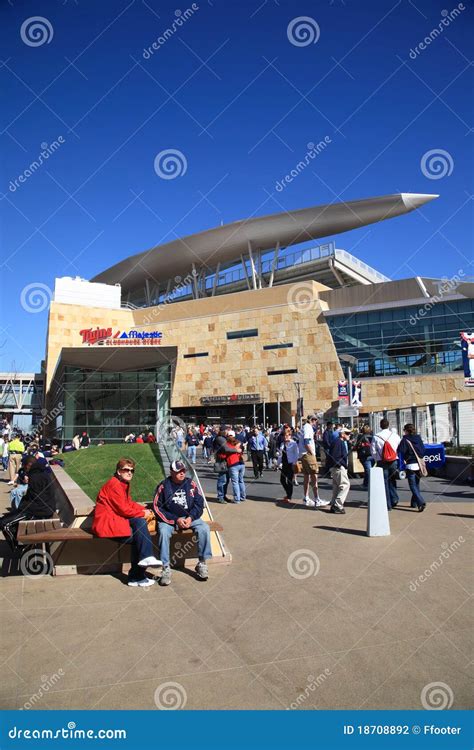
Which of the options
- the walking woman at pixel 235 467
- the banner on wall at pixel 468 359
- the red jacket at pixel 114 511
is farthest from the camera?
the banner on wall at pixel 468 359

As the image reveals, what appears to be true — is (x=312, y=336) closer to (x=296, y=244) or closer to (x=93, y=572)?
(x=296, y=244)

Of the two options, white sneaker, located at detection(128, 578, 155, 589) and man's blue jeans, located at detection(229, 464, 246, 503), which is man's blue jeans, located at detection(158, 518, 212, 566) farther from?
man's blue jeans, located at detection(229, 464, 246, 503)

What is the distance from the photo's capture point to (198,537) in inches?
239

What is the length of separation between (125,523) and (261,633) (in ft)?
6.99

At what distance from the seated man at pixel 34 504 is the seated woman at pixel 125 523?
1264mm

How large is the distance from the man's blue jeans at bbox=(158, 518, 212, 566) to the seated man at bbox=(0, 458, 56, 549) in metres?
1.89

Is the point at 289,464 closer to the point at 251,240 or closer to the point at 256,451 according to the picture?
the point at 256,451

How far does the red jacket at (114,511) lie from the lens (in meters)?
5.75

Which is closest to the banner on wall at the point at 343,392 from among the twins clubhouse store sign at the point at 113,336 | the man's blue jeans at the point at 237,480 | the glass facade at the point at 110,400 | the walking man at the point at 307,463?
the man's blue jeans at the point at 237,480

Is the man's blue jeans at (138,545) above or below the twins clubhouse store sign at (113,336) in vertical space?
below

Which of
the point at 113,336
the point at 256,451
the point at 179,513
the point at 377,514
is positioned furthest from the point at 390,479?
the point at 113,336

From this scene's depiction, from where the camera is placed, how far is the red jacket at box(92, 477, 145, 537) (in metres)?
5.75

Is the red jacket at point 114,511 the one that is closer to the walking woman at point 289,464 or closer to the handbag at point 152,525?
the handbag at point 152,525

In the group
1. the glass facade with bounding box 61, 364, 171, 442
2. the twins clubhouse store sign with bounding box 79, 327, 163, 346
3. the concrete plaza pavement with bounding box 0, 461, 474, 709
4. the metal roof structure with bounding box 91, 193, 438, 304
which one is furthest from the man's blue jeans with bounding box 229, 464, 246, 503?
the metal roof structure with bounding box 91, 193, 438, 304
